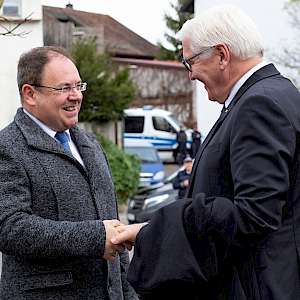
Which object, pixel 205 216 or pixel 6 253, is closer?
→ pixel 205 216

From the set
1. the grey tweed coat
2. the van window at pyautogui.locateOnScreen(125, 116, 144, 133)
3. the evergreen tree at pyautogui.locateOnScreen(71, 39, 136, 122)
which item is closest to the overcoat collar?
the grey tweed coat

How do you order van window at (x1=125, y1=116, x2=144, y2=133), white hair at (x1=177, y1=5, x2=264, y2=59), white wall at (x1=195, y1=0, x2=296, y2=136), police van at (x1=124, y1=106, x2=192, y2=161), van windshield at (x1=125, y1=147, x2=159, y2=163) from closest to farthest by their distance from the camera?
white hair at (x1=177, y1=5, x2=264, y2=59) → van windshield at (x1=125, y1=147, x2=159, y2=163) → white wall at (x1=195, y1=0, x2=296, y2=136) → police van at (x1=124, y1=106, x2=192, y2=161) → van window at (x1=125, y1=116, x2=144, y2=133)

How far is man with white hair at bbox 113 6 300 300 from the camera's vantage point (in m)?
2.39

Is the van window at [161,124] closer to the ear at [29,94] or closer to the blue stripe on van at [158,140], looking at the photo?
the blue stripe on van at [158,140]

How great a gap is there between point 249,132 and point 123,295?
1.23 metres

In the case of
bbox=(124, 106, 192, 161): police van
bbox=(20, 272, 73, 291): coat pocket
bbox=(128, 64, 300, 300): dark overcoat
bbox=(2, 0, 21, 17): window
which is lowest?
bbox=(124, 106, 192, 161): police van

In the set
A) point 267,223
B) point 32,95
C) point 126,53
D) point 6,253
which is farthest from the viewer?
point 126,53

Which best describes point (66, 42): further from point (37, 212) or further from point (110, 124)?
point (37, 212)

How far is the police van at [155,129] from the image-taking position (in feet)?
99.3

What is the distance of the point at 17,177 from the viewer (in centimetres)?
292

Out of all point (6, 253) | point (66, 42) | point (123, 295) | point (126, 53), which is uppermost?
point (6, 253)

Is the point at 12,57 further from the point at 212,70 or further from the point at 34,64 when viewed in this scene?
A: the point at 212,70

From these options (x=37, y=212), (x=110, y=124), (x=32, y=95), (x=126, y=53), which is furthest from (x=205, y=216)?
(x=126, y=53)

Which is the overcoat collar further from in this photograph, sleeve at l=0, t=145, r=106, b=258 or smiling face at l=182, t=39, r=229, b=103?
smiling face at l=182, t=39, r=229, b=103
